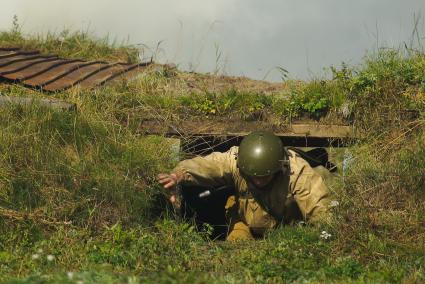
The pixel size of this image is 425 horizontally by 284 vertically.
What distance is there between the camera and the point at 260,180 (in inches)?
408

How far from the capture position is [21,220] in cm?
882

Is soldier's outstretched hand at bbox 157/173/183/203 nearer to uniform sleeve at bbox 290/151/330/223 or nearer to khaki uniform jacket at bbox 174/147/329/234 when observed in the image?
khaki uniform jacket at bbox 174/147/329/234

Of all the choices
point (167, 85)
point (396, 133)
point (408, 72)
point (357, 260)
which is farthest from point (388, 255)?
point (167, 85)

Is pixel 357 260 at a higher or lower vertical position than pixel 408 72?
lower

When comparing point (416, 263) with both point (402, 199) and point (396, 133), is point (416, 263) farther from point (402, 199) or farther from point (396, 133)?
point (396, 133)

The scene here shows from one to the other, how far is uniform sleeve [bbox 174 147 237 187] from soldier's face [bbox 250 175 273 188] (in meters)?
0.43

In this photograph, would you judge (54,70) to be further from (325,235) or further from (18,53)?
(325,235)

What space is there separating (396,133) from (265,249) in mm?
3023

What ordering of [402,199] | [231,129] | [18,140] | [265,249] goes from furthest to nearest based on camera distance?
1. [231,129]
2. [18,140]
3. [402,199]
4. [265,249]

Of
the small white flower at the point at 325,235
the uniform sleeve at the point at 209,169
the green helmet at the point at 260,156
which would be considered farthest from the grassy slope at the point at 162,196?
the green helmet at the point at 260,156

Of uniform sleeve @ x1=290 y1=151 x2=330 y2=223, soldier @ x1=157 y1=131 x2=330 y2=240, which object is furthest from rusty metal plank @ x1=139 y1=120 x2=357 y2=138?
uniform sleeve @ x1=290 y1=151 x2=330 y2=223

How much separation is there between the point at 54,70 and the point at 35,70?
371 mm

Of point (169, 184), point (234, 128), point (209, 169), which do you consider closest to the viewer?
point (169, 184)

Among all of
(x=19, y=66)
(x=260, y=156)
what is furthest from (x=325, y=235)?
(x=19, y=66)
